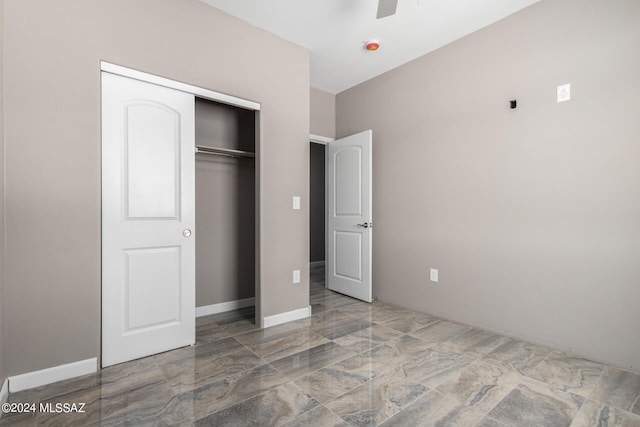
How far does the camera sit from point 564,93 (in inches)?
89.7

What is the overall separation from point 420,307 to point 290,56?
2.95m

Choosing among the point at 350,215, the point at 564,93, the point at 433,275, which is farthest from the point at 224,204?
the point at 564,93

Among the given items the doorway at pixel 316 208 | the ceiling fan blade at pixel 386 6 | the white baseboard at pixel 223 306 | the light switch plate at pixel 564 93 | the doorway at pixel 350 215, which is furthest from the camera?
the doorway at pixel 316 208

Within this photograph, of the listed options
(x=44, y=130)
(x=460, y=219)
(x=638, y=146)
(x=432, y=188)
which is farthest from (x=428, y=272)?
(x=44, y=130)

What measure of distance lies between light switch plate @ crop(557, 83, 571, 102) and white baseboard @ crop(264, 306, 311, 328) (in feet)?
9.29

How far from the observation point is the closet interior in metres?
3.11

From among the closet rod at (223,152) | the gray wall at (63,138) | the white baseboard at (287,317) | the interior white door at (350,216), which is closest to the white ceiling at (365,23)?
the gray wall at (63,138)

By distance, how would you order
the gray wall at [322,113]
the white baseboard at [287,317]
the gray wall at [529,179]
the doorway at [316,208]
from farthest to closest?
the doorway at [316,208]
the gray wall at [322,113]
the white baseboard at [287,317]
the gray wall at [529,179]

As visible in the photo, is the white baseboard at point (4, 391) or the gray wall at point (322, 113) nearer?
the white baseboard at point (4, 391)

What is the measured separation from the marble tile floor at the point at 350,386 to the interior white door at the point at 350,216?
113 cm

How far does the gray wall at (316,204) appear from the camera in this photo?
19.5 feet

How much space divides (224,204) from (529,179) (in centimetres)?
288

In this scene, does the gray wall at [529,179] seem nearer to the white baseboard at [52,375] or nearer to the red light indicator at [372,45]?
the red light indicator at [372,45]

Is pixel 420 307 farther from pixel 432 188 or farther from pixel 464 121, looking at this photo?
pixel 464 121
